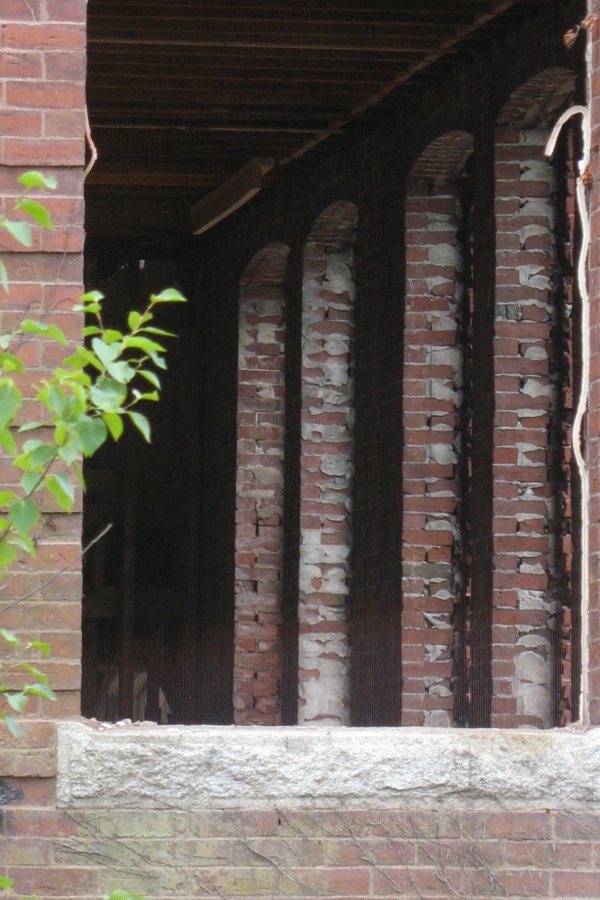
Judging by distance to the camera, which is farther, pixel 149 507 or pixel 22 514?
pixel 149 507

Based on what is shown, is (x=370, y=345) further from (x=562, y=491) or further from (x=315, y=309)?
(x=562, y=491)

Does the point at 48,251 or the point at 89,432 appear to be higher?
the point at 48,251

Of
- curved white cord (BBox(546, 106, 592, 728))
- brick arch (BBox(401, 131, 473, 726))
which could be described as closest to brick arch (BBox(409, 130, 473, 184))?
brick arch (BBox(401, 131, 473, 726))

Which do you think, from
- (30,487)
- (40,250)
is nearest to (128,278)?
(40,250)

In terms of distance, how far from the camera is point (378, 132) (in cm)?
1055

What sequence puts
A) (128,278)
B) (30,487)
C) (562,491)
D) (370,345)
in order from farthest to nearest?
(128,278) < (370,345) < (562,491) < (30,487)

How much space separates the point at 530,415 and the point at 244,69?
2406 millimetres

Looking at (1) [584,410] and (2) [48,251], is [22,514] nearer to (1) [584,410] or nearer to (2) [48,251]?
(2) [48,251]

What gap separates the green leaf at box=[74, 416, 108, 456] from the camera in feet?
A: 12.0

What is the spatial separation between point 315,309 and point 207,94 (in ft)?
6.62

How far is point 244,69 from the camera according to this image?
973 cm

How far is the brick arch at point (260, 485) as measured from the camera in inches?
496

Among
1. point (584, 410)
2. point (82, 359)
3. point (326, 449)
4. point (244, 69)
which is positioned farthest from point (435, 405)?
point (82, 359)

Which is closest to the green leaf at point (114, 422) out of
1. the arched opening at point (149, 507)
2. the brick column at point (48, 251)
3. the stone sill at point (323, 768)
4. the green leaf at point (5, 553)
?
the green leaf at point (5, 553)
